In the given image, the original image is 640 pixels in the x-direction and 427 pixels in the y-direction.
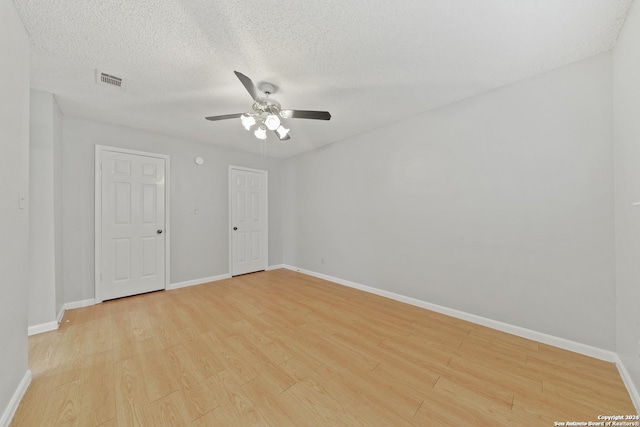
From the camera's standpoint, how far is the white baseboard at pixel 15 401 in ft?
4.18

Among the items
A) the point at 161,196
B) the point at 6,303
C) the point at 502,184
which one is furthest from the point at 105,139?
the point at 502,184

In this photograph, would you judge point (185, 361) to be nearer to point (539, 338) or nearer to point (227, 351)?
point (227, 351)

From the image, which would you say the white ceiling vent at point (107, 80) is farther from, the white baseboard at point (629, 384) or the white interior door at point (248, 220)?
the white baseboard at point (629, 384)

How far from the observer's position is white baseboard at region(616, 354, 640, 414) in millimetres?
1403

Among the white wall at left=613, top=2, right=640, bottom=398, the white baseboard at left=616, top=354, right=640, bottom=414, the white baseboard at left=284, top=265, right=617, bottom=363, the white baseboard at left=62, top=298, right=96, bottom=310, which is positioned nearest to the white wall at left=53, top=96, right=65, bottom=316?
the white baseboard at left=62, top=298, right=96, bottom=310

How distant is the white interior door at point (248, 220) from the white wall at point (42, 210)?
7.55 feet

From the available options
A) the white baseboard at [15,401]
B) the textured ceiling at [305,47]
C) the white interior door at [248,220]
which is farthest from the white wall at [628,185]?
the white interior door at [248,220]

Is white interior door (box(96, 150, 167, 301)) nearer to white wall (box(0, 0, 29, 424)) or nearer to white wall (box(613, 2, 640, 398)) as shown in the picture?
white wall (box(0, 0, 29, 424))

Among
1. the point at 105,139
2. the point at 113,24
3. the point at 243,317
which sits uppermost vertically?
the point at 113,24

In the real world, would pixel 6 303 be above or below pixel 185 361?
above

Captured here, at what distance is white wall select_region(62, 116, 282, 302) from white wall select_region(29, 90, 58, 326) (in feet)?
2.02

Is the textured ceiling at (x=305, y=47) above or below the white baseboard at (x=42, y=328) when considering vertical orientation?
above

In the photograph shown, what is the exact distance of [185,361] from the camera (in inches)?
73.2

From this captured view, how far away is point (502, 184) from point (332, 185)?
2493 millimetres
